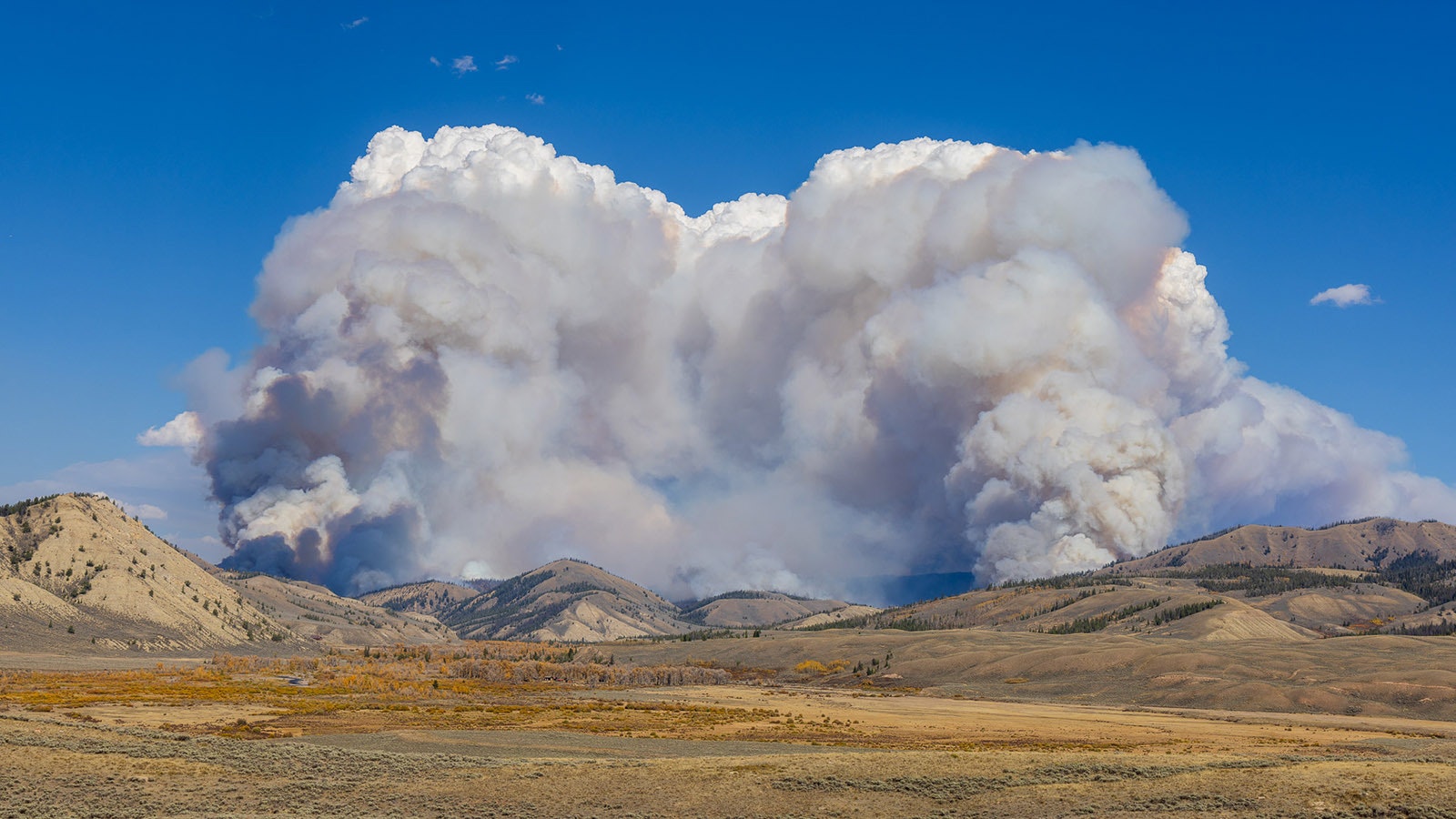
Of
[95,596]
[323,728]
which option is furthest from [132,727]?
[95,596]

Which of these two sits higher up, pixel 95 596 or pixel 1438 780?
pixel 95 596

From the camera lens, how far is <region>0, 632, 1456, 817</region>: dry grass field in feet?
170

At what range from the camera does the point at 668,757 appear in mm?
66875

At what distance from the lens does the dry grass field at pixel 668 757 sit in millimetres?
51688

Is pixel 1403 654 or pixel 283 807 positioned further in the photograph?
pixel 1403 654

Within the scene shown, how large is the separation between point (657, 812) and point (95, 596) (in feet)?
590

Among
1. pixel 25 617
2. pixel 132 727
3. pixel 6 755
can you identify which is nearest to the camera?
pixel 6 755

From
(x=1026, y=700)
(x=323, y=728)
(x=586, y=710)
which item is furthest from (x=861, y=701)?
(x=323, y=728)

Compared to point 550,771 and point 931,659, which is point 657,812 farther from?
point 931,659

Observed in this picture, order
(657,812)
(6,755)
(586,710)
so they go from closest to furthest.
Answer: (657,812)
(6,755)
(586,710)

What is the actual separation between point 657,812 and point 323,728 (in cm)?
4043

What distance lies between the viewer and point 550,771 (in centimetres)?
5909

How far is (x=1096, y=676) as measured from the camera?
151375mm

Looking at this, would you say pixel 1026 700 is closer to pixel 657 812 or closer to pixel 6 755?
pixel 657 812
